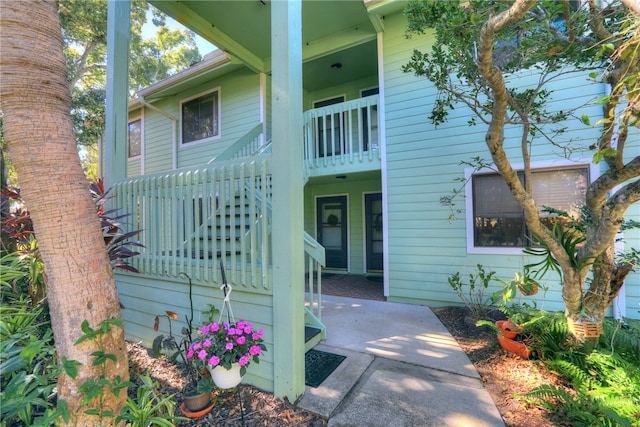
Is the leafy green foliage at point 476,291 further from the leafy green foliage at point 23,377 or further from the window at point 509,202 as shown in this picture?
the leafy green foliage at point 23,377

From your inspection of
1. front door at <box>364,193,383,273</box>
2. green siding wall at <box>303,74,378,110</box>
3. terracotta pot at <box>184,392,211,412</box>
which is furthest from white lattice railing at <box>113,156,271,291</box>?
green siding wall at <box>303,74,378,110</box>

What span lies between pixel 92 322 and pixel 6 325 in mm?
1332

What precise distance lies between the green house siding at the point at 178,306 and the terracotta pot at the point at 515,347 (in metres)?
2.35

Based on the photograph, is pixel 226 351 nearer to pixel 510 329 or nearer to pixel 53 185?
pixel 53 185

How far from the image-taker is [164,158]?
838cm

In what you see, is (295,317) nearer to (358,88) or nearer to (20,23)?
(20,23)

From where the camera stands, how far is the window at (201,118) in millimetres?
7480

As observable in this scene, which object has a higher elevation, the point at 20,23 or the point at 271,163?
the point at 20,23

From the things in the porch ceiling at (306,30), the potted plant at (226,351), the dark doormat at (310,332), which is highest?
the porch ceiling at (306,30)

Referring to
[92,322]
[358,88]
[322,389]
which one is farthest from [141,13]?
[322,389]

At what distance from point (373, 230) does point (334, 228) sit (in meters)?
1.14

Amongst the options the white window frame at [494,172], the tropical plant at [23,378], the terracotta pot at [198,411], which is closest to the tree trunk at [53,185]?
the tropical plant at [23,378]

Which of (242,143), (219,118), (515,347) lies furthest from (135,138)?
(515,347)

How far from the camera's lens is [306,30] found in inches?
218
